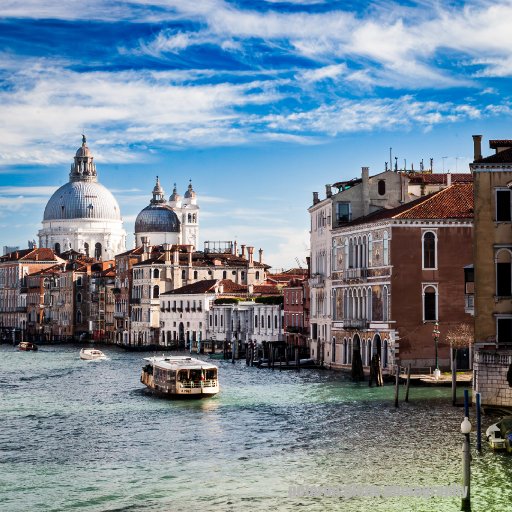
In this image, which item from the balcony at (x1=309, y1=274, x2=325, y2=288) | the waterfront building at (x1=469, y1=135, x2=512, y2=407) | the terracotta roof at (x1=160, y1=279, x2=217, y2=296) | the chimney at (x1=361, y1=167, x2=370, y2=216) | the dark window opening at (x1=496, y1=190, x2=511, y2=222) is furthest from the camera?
the terracotta roof at (x1=160, y1=279, x2=217, y2=296)

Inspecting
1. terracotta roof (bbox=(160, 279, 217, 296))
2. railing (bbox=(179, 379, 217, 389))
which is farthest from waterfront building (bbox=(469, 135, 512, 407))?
terracotta roof (bbox=(160, 279, 217, 296))

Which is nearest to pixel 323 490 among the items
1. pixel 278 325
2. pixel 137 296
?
pixel 278 325

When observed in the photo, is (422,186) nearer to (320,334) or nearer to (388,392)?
(320,334)

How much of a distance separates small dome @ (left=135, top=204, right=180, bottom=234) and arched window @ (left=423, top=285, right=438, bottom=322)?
78.6 metres

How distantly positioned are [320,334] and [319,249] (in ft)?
11.4

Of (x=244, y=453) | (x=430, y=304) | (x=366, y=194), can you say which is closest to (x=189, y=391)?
(x=430, y=304)

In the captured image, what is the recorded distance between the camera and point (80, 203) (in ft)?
452

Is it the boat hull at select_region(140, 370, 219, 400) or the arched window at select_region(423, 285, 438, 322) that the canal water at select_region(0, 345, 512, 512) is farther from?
the arched window at select_region(423, 285, 438, 322)

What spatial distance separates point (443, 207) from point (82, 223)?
98.8m

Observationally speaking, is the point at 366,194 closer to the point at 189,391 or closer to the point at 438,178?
the point at 438,178

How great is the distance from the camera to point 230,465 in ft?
74.7

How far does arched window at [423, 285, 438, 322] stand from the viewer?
41.5 m

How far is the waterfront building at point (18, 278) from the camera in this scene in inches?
4766

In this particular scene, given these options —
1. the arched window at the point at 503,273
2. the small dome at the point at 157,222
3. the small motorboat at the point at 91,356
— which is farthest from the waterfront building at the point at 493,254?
the small dome at the point at 157,222
